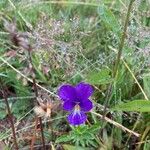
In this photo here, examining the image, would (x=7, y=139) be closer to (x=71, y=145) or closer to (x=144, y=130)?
(x=71, y=145)

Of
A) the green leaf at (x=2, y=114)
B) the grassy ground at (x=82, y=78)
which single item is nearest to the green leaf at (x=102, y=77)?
the grassy ground at (x=82, y=78)

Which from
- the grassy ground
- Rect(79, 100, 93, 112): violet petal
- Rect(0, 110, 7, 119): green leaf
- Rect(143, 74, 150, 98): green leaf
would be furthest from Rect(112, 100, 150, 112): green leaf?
Rect(0, 110, 7, 119): green leaf

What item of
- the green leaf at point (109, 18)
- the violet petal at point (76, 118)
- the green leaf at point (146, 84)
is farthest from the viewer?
the green leaf at point (146, 84)

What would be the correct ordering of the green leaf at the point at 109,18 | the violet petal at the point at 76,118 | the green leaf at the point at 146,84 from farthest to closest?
the green leaf at the point at 146,84
the green leaf at the point at 109,18
the violet petal at the point at 76,118

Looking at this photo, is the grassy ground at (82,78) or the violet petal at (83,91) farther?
the grassy ground at (82,78)

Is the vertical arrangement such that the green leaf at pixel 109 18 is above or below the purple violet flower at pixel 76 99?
above

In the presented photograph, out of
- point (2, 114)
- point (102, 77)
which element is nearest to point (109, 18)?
point (102, 77)

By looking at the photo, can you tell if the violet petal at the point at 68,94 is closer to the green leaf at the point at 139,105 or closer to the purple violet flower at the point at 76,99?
the purple violet flower at the point at 76,99
